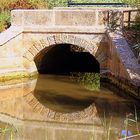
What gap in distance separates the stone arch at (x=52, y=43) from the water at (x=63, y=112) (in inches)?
45.1

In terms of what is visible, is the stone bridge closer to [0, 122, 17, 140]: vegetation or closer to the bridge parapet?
the bridge parapet

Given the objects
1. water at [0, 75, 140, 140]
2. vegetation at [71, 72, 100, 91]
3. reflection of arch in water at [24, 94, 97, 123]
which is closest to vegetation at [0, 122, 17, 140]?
water at [0, 75, 140, 140]

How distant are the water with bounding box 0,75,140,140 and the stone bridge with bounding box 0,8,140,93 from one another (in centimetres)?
103

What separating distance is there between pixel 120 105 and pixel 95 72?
791cm

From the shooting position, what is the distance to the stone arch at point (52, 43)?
18.1m

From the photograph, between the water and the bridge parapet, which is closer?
the water

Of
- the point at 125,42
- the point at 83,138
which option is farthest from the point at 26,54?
the point at 83,138

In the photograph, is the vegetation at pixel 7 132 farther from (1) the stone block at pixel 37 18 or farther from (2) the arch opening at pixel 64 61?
(2) the arch opening at pixel 64 61

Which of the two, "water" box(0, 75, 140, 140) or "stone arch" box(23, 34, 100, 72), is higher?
"stone arch" box(23, 34, 100, 72)

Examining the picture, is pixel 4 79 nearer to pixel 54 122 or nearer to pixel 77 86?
pixel 77 86

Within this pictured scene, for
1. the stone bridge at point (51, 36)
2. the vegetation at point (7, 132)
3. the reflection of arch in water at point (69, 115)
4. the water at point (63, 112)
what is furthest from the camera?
the stone bridge at point (51, 36)

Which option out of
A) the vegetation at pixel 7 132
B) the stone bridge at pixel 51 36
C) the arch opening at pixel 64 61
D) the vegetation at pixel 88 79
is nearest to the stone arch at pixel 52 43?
the stone bridge at pixel 51 36

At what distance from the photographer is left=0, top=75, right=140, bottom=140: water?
34.6 ft

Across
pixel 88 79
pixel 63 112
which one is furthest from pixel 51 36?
pixel 63 112
